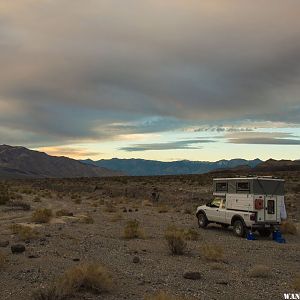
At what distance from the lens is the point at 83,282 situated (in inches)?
384

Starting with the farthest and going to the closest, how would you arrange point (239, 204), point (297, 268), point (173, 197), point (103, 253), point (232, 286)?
point (173, 197)
point (239, 204)
point (103, 253)
point (297, 268)
point (232, 286)

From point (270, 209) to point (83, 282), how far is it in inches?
448

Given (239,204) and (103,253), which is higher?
(239,204)

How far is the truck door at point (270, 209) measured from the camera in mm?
18969

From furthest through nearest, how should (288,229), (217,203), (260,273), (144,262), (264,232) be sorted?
(217,203) → (288,229) → (264,232) → (144,262) → (260,273)

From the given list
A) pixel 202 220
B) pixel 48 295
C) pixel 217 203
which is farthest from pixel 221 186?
pixel 48 295

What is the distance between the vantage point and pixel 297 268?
12750mm

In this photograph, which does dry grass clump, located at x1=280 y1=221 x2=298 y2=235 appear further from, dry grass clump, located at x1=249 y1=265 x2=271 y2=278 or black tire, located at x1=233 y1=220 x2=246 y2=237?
dry grass clump, located at x1=249 y1=265 x2=271 y2=278

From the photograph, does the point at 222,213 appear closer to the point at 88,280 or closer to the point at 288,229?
the point at 288,229

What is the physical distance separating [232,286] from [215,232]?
34.5ft

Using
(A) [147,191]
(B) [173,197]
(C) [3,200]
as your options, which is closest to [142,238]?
(C) [3,200]

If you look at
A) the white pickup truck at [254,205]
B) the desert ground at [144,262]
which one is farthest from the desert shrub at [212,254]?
the white pickup truck at [254,205]

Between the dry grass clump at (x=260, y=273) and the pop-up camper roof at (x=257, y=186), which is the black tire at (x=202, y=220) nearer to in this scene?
the pop-up camper roof at (x=257, y=186)

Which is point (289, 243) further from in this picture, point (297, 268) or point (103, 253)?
point (103, 253)
